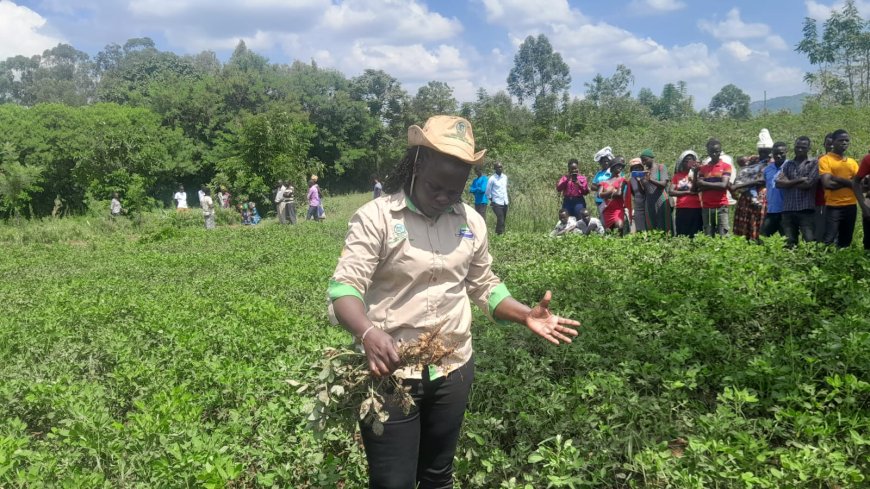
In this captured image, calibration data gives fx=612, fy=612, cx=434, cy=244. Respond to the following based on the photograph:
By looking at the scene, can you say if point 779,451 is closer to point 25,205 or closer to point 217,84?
point 25,205

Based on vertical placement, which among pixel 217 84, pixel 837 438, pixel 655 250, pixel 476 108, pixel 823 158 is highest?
pixel 217 84

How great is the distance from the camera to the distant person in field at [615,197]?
1062cm

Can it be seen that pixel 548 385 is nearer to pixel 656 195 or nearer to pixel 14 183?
pixel 656 195

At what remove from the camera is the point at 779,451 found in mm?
2934

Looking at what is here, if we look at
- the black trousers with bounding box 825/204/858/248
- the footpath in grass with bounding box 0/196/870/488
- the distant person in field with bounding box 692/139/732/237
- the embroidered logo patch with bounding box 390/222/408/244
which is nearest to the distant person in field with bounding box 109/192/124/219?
the footpath in grass with bounding box 0/196/870/488

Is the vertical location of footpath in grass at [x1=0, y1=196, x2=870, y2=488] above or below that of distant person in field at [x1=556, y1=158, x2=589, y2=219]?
below

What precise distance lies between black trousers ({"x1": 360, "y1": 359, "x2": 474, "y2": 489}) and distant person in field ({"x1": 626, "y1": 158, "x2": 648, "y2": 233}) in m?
8.46

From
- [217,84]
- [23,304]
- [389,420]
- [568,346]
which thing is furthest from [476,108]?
[389,420]

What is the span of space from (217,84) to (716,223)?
136 ft

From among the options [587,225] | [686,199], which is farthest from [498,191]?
[686,199]

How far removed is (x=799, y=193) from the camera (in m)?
7.59

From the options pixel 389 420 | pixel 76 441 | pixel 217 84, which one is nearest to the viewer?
pixel 389 420

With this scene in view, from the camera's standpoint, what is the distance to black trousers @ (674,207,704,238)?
9219 millimetres

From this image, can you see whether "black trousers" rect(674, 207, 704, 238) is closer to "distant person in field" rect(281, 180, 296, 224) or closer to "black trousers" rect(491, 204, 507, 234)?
"black trousers" rect(491, 204, 507, 234)
